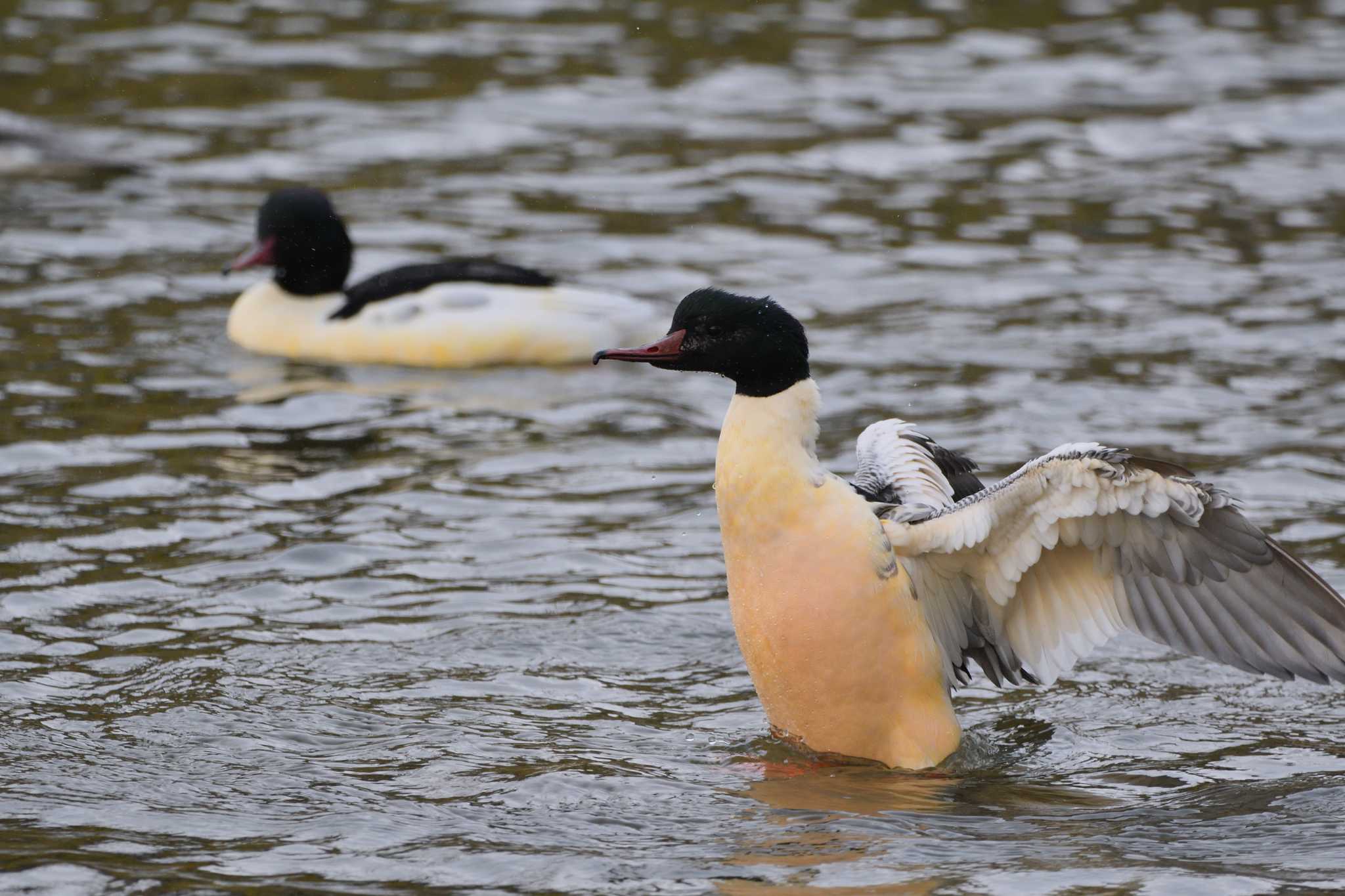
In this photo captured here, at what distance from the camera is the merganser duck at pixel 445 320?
1139cm

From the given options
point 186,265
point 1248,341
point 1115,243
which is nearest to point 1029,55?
point 1115,243

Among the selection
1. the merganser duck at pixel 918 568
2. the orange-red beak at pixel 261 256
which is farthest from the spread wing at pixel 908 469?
the orange-red beak at pixel 261 256

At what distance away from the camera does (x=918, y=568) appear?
658 cm

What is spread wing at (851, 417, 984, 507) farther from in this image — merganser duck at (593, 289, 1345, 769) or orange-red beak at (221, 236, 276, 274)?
orange-red beak at (221, 236, 276, 274)

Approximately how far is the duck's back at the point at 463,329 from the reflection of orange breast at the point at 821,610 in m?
5.09

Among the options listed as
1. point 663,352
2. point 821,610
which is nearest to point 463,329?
point 663,352

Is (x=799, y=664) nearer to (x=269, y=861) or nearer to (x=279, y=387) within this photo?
(x=269, y=861)

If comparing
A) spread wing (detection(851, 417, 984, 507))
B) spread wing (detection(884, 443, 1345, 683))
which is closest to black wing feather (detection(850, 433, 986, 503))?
spread wing (detection(851, 417, 984, 507))

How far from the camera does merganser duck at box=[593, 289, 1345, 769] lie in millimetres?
6305

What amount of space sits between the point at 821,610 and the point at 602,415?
4.26 m

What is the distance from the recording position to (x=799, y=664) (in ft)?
21.1

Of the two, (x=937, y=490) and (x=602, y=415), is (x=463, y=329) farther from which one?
(x=937, y=490)

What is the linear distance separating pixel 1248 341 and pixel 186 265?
661 centimetres


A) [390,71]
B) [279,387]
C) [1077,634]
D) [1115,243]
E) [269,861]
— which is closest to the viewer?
[269,861]
